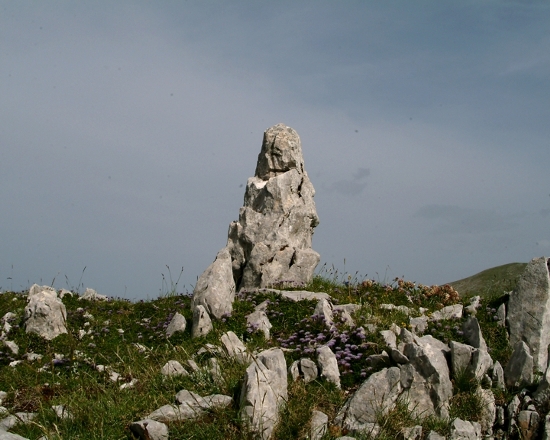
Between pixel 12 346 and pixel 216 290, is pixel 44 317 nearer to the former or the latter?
pixel 12 346

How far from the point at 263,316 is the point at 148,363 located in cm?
341

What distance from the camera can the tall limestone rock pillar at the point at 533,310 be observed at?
1284cm

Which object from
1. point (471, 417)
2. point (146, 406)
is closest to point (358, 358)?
point (471, 417)

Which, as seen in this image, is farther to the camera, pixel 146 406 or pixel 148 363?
pixel 148 363

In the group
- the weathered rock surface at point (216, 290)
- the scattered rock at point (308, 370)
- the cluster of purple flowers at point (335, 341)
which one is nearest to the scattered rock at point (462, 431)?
the cluster of purple flowers at point (335, 341)

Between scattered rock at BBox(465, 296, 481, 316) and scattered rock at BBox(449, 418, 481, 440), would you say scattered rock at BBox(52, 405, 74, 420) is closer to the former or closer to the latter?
scattered rock at BBox(449, 418, 481, 440)

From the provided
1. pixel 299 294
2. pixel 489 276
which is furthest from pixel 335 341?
pixel 489 276

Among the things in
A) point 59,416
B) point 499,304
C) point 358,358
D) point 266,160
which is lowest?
point 59,416

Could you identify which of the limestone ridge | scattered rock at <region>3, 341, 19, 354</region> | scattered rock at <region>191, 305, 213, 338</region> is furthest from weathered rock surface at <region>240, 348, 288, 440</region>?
scattered rock at <region>3, 341, 19, 354</region>

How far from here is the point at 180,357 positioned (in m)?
12.0

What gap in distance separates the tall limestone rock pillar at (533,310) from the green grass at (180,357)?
46cm

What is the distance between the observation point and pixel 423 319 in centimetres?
1359

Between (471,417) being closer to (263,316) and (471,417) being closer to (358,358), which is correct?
(358,358)

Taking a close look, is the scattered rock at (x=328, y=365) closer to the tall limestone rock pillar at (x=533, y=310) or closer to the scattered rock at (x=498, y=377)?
the scattered rock at (x=498, y=377)
